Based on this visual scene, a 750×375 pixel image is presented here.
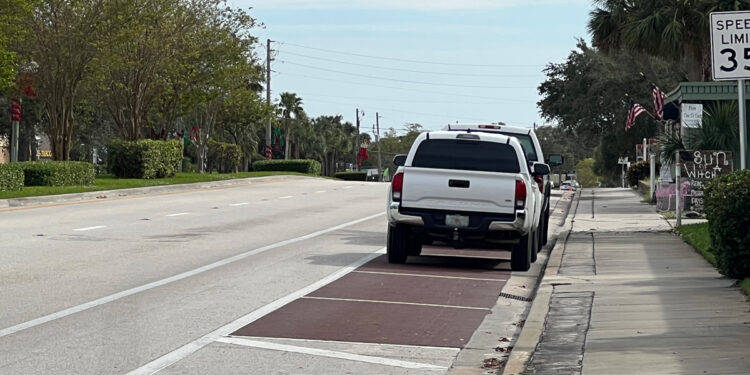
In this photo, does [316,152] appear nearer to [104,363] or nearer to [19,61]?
[19,61]

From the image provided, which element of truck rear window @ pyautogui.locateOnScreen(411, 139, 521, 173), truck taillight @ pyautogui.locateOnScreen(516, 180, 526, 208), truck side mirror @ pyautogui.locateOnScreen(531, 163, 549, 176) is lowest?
truck taillight @ pyautogui.locateOnScreen(516, 180, 526, 208)

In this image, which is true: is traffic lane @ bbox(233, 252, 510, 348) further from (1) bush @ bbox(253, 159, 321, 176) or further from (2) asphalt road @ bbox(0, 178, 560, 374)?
(1) bush @ bbox(253, 159, 321, 176)

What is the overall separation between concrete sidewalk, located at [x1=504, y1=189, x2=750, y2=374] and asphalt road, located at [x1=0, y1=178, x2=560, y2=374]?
0.81 m

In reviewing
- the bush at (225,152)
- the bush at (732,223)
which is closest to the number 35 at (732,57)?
the bush at (732,223)

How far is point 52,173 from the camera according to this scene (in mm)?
37562

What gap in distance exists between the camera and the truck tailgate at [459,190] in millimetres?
16406

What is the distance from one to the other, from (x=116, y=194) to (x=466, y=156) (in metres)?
21.3

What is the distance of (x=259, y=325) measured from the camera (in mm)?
10969

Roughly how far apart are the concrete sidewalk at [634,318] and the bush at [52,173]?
2253 cm

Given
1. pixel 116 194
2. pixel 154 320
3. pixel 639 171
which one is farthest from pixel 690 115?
pixel 639 171

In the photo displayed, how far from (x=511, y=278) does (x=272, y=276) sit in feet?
11.1

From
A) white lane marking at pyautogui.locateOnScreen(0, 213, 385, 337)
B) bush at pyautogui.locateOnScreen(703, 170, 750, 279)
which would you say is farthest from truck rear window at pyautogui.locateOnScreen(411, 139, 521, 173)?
bush at pyautogui.locateOnScreen(703, 170, 750, 279)

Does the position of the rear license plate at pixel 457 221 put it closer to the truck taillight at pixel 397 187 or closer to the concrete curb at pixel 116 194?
the truck taillight at pixel 397 187

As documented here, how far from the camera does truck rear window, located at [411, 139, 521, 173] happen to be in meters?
17.4
